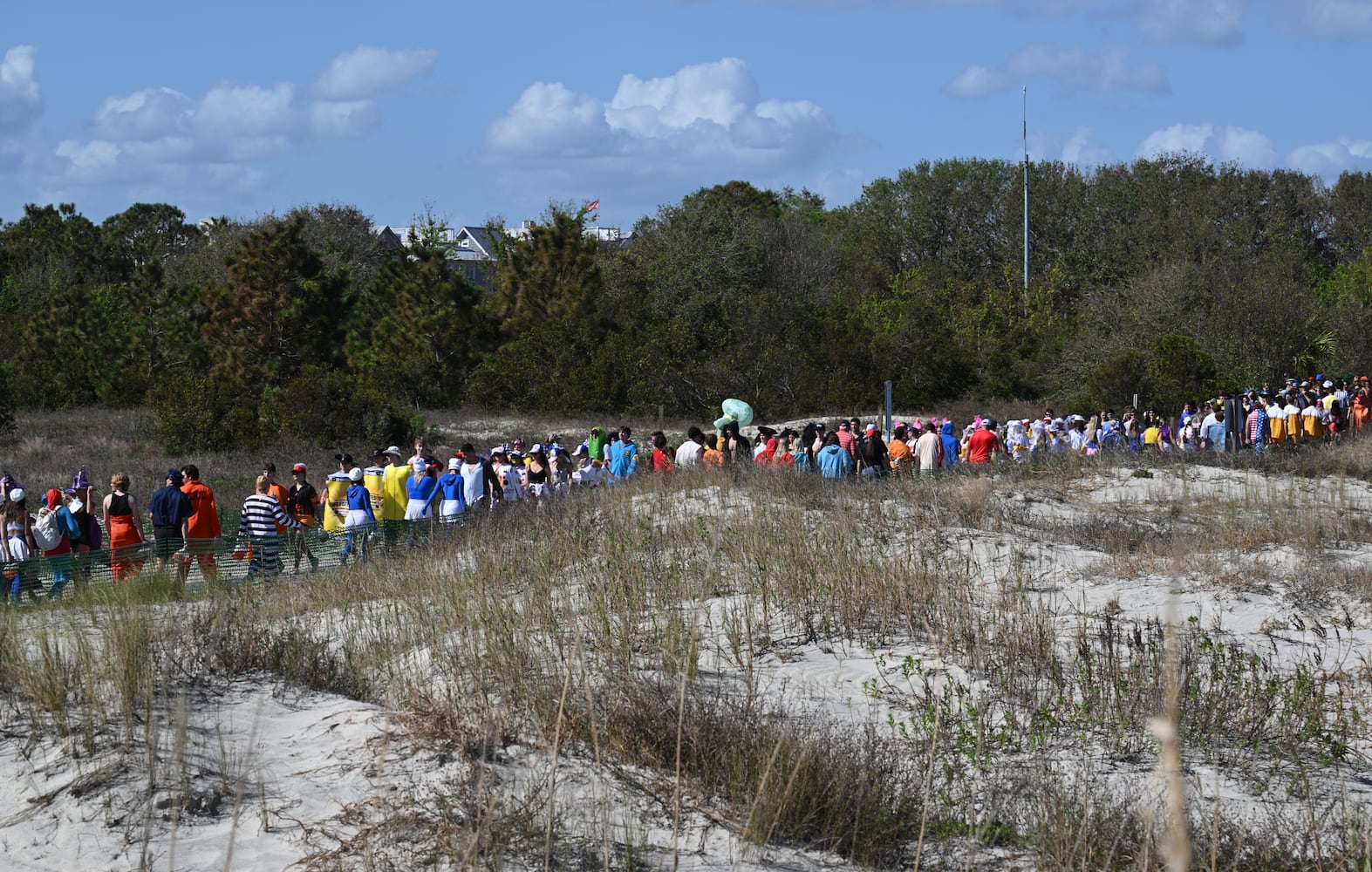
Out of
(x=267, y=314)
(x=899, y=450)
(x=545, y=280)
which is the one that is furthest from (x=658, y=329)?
(x=899, y=450)

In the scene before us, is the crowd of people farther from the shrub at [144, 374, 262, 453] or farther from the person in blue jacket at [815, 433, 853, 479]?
the shrub at [144, 374, 262, 453]

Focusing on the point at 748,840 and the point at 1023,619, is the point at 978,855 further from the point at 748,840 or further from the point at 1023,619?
the point at 1023,619

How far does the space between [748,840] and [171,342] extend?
125 feet

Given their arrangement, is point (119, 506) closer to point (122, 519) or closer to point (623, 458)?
point (122, 519)

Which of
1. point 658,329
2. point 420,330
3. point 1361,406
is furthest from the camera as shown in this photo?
point 420,330

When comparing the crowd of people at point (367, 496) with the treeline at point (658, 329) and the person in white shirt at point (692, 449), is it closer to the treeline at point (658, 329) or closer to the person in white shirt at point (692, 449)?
the person in white shirt at point (692, 449)

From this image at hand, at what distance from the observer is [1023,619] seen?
24.3 ft

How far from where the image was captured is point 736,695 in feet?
20.3

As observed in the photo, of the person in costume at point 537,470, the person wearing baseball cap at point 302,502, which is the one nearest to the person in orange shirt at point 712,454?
the person in costume at point 537,470

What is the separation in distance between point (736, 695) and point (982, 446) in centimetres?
1197

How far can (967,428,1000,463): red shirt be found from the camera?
1741cm

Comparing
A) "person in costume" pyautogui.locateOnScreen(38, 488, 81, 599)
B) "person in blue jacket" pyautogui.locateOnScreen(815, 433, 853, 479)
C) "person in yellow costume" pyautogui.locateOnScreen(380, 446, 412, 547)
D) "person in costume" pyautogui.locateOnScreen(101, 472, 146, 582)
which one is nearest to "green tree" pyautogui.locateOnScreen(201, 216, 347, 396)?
"person in yellow costume" pyautogui.locateOnScreen(380, 446, 412, 547)

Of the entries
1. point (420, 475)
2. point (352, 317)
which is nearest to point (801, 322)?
point (352, 317)

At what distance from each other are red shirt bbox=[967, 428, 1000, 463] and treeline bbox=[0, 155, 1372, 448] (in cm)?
1604
